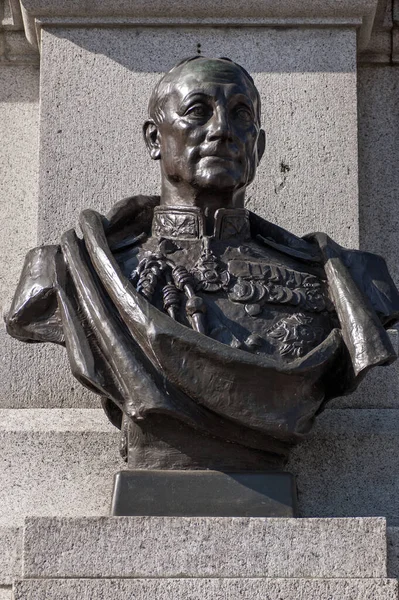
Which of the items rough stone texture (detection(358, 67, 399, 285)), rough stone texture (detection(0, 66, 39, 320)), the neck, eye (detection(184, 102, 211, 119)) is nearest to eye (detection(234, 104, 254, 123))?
eye (detection(184, 102, 211, 119))

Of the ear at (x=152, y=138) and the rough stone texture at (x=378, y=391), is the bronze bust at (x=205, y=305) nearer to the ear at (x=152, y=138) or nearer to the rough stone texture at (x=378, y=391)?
the ear at (x=152, y=138)

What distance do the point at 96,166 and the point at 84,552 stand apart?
2.20 meters

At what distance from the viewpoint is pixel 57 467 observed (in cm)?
652

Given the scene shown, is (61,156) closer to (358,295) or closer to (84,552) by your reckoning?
(358,295)

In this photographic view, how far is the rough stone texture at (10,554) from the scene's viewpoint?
19.5 ft

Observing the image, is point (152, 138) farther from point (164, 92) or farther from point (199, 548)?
point (199, 548)

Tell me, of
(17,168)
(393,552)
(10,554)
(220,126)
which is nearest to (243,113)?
(220,126)

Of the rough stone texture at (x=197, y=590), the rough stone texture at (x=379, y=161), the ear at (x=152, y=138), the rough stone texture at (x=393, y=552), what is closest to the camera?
the rough stone texture at (x=197, y=590)

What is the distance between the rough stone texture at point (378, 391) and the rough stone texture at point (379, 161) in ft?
1.62

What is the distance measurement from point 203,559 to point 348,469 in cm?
106

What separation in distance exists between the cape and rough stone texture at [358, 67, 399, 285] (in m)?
1.00

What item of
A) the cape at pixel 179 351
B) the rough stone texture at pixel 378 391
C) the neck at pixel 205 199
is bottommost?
the rough stone texture at pixel 378 391

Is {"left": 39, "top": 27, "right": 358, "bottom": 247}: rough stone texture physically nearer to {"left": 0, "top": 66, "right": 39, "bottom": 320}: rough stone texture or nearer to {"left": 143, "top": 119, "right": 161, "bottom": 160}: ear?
{"left": 0, "top": 66, "right": 39, "bottom": 320}: rough stone texture

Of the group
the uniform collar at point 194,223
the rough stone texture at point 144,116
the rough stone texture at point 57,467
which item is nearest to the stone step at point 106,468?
the rough stone texture at point 57,467
